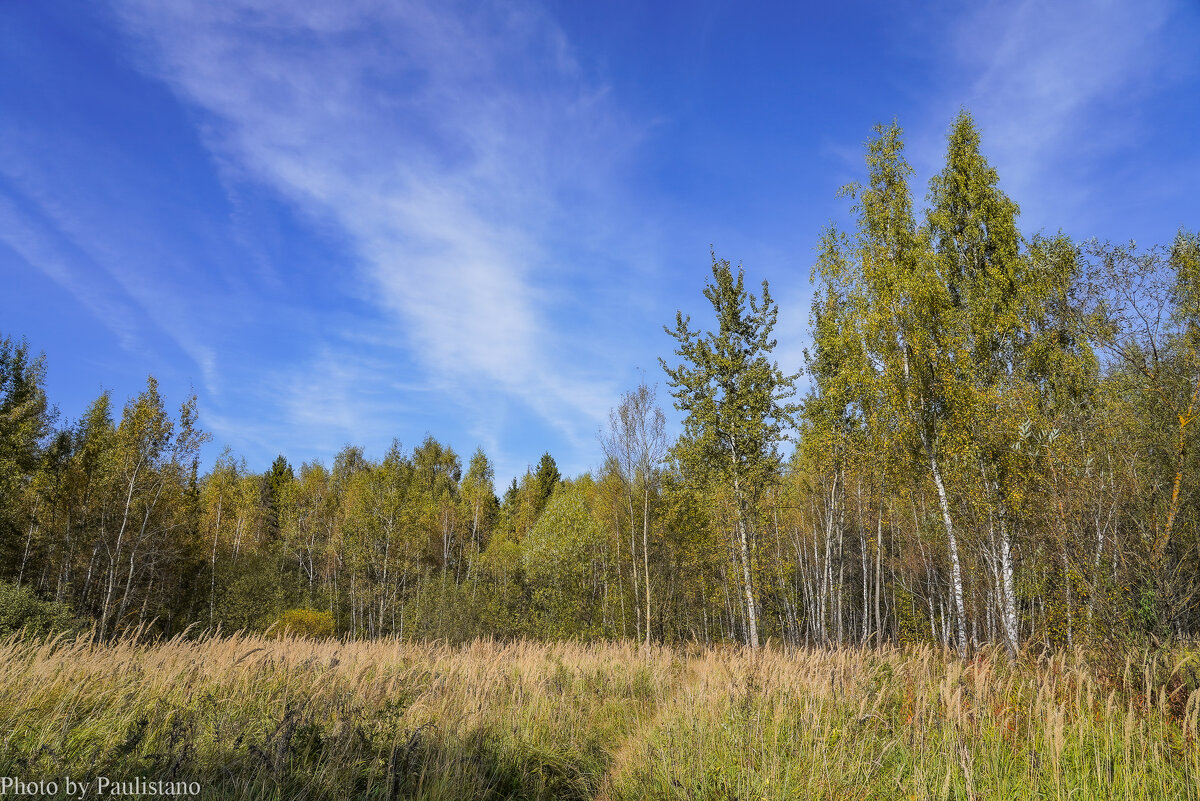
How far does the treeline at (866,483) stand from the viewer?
9.30 metres

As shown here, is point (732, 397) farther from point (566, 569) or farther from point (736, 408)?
point (566, 569)

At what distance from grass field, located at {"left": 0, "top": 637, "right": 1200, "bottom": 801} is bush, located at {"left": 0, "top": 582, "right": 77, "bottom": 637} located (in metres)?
10.3

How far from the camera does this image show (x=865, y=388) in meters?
15.2

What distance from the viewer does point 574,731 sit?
6676mm

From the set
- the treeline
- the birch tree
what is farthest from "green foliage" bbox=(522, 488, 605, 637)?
the birch tree

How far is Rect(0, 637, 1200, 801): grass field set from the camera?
3.61 metres

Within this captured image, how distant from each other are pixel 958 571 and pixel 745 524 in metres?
4.94

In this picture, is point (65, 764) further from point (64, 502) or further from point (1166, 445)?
point (64, 502)

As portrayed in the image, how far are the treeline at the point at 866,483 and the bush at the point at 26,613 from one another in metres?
2.83

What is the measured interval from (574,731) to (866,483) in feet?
56.3

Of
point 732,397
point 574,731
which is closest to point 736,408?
point 732,397

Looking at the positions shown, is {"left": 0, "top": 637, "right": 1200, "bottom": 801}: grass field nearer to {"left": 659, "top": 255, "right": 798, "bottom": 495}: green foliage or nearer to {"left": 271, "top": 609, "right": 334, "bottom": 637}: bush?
{"left": 659, "top": 255, "right": 798, "bottom": 495}: green foliage

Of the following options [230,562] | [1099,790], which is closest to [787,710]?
[1099,790]

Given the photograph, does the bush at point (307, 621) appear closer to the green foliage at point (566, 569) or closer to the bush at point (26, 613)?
the green foliage at point (566, 569)
